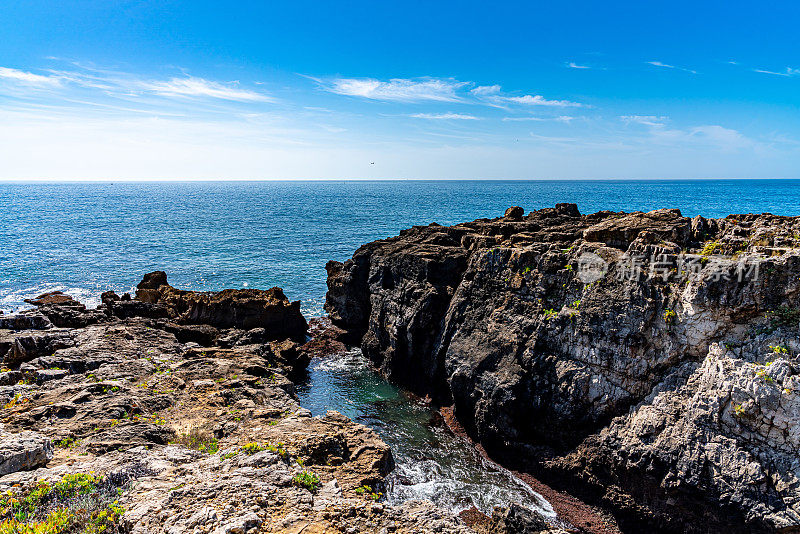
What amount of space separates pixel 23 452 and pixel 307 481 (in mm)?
8804

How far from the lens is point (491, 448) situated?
909 inches

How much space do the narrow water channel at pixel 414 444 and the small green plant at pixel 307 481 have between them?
10.4ft

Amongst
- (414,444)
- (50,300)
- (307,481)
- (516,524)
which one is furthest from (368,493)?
(50,300)

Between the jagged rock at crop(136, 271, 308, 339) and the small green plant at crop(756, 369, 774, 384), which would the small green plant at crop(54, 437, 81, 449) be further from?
the small green plant at crop(756, 369, 774, 384)

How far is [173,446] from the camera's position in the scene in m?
15.8

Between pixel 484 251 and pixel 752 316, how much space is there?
538 inches

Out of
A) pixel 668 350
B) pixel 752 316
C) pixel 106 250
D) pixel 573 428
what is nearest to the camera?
pixel 752 316

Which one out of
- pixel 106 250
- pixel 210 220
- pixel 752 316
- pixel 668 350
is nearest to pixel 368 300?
pixel 668 350

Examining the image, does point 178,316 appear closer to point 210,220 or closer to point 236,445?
point 236,445

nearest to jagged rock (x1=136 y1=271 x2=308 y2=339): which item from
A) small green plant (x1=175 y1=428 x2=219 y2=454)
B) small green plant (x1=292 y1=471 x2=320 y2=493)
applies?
small green plant (x1=175 y1=428 x2=219 y2=454)

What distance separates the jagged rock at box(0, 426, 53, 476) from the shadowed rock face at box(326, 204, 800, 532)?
18579mm

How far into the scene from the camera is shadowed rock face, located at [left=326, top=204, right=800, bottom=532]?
16.2 meters

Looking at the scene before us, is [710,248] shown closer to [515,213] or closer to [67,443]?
[515,213]

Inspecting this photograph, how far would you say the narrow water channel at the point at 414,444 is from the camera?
19656 millimetres
